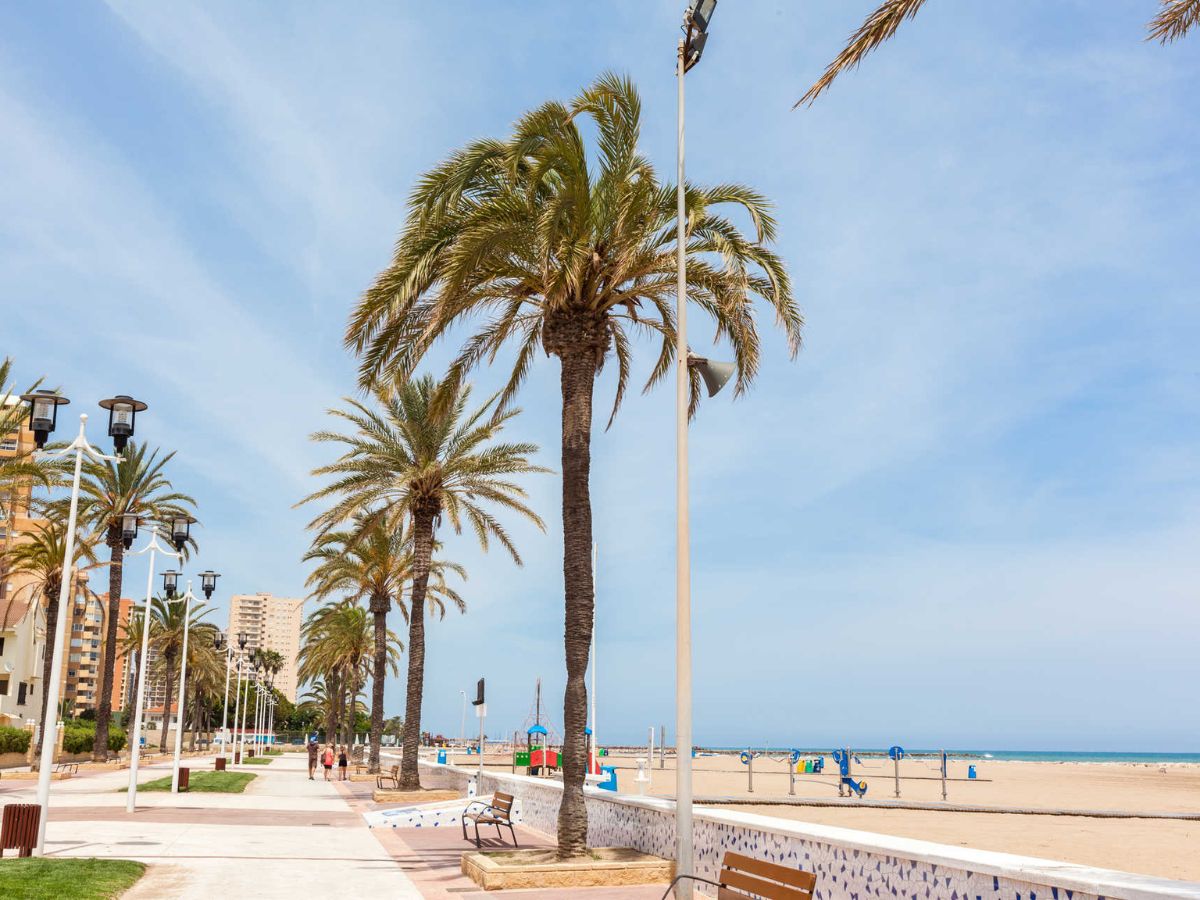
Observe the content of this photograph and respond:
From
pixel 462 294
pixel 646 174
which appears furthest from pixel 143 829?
pixel 646 174

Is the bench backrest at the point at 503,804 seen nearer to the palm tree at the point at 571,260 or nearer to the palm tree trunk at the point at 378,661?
the palm tree at the point at 571,260

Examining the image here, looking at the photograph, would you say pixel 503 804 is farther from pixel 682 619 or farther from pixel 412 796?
pixel 412 796

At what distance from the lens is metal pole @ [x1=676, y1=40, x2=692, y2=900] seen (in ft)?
31.6

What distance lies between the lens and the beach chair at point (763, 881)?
7.56m

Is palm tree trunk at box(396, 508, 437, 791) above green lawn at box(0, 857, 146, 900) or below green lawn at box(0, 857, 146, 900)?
above

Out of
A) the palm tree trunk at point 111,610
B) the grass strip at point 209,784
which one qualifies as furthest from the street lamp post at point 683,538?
the palm tree trunk at point 111,610

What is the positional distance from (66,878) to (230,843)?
5.21m

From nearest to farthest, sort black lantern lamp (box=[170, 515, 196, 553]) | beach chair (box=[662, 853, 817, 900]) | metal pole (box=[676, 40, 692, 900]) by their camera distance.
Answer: beach chair (box=[662, 853, 817, 900]) < metal pole (box=[676, 40, 692, 900]) < black lantern lamp (box=[170, 515, 196, 553])

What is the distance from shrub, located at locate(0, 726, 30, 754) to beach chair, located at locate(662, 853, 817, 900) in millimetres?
50912

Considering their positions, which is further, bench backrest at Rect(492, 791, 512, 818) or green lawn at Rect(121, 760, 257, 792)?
green lawn at Rect(121, 760, 257, 792)

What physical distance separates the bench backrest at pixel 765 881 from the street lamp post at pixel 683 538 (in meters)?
0.65

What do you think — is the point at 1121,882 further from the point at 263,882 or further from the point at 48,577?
the point at 48,577

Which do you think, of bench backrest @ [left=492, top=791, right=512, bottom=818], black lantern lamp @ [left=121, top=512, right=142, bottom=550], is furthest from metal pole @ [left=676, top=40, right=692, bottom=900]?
black lantern lamp @ [left=121, top=512, right=142, bottom=550]

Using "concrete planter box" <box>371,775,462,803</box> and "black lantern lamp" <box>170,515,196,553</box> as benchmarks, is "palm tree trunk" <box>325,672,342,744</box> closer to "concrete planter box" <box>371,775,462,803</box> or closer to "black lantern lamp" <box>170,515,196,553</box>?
"concrete planter box" <box>371,775,462,803</box>
